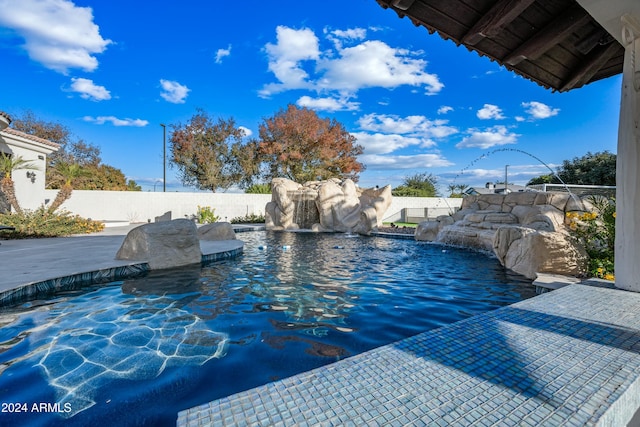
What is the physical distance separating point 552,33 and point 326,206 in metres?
14.0

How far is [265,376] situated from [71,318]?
3.17 metres

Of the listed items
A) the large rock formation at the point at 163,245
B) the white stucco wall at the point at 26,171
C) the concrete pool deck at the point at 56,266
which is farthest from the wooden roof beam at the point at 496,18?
the white stucco wall at the point at 26,171

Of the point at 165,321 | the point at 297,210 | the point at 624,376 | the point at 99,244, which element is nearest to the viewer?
the point at 624,376

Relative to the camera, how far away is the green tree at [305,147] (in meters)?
26.1

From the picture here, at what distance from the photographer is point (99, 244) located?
30.1 ft

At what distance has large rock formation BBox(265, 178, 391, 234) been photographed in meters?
16.9

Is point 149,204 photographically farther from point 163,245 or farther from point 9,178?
point 163,245

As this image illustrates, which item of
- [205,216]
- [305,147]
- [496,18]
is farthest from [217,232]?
[305,147]

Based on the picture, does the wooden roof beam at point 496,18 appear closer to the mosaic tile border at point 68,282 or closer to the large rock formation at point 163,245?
the large rock formation at point 163,245

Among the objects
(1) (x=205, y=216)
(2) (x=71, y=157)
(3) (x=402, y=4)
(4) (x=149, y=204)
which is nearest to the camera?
(3) (x=402, y=4)

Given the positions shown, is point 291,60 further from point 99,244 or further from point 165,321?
point 165,321

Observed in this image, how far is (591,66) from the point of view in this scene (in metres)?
4.10

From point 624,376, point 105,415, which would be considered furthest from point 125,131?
point 624,376

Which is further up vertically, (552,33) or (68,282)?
(552,33)
